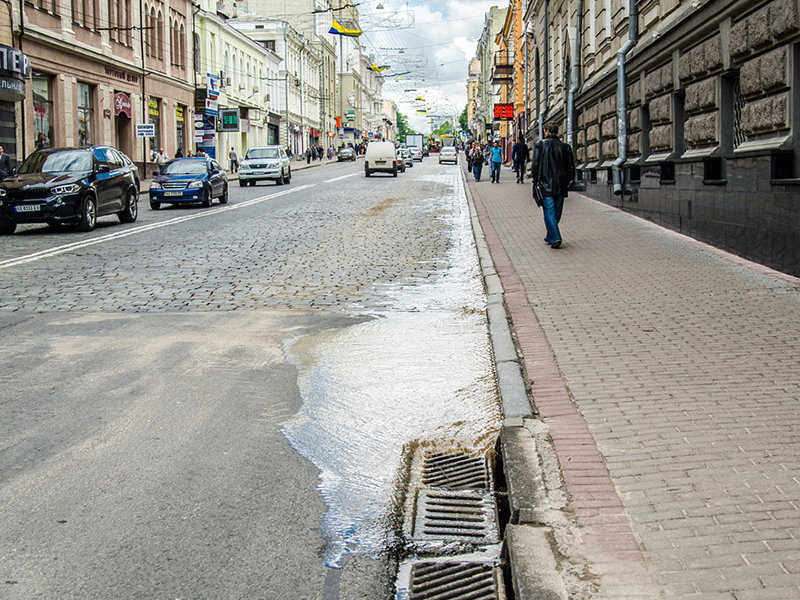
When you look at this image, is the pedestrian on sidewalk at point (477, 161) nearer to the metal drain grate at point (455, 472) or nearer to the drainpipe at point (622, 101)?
the drainpipe at point (622, 101)

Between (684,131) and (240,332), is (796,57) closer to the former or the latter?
(684,131)

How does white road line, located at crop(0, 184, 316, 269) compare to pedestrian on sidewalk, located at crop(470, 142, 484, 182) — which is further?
pedestrian on sidewalk, located at crop(470, 142, 484, 182)

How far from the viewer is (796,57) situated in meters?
9.95

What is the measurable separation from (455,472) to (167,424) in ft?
5.71

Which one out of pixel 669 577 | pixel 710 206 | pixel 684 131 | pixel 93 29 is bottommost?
pixel 669 577

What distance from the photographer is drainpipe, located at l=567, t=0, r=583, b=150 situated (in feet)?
82.2

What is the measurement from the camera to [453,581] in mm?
3459

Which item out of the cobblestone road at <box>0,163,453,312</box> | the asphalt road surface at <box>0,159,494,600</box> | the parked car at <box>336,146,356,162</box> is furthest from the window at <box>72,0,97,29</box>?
the parked car at <box>336,146,356,162</box>

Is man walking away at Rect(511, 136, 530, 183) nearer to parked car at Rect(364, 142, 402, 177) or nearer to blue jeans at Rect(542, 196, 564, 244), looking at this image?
parked car at Rect(364, 142, 402, 177)

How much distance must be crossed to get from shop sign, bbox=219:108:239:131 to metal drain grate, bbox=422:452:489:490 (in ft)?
168

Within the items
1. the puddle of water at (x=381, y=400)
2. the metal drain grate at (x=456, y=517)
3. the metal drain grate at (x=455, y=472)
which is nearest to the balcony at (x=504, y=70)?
the puddle of water at (x=381, y=400)

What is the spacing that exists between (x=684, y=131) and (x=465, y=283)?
5598mm

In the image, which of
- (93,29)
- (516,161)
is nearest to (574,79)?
(516,161)

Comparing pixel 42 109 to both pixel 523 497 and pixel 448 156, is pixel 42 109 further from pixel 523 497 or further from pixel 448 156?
pixel 448 156
